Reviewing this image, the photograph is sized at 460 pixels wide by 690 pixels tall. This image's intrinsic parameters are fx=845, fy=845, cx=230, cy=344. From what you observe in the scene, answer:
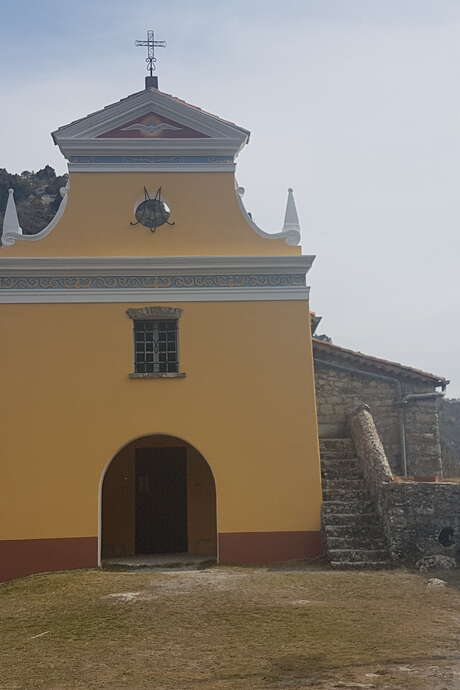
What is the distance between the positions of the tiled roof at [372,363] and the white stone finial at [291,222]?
10.6 ft

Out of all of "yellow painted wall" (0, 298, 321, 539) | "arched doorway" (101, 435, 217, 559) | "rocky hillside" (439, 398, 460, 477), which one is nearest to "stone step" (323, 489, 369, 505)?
"yellow painted wall" (0, 298, 321, 539)

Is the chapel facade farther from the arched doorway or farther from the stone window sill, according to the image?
the arched doorway

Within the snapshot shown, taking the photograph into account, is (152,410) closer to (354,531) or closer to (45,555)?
(45,555)

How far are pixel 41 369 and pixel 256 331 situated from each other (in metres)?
3.88

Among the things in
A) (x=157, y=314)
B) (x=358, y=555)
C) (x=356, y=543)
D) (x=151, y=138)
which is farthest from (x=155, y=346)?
(x=358, y=555)

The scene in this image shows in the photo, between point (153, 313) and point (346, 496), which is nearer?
point (346, 496)

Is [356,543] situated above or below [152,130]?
below

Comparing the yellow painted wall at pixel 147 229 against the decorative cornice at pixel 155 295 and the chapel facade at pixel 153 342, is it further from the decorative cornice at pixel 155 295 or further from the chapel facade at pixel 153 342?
the decorative cornice at pixel 155 295

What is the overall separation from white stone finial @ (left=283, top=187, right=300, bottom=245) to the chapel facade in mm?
38

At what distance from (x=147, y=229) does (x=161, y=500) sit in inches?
216

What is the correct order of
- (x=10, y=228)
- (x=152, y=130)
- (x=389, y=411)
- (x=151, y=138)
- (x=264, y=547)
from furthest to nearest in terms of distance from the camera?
(x=389, y=411)
(x=152, y=130)
(x=151, y=138)
(x=10, y=228)
(x=264, y=547)

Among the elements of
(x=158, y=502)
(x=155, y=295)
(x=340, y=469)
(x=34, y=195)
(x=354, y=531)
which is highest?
(x=34, y=195)

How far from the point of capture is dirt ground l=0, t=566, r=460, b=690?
7.50 meters

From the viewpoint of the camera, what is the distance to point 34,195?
38.7 metres
